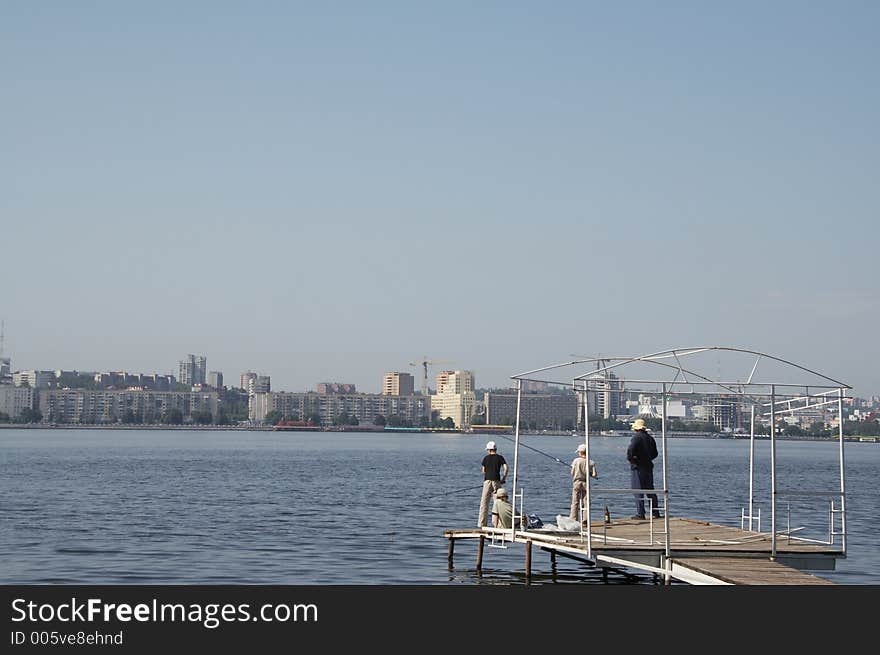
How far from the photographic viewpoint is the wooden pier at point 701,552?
19672mm

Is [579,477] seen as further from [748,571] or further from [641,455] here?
[748,571]

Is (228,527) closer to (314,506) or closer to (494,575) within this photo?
(314,506)

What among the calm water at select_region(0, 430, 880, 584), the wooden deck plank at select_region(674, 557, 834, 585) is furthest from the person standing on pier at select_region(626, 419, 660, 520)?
the wooden deck plank at select_region(674, 557, 834, 585)

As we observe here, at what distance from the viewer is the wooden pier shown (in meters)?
A: 19.7

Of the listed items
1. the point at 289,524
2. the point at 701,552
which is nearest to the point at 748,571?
the point at 701,552

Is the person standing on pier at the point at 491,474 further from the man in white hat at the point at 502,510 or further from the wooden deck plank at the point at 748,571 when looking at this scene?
the wooden deck plank at the point at 748,571

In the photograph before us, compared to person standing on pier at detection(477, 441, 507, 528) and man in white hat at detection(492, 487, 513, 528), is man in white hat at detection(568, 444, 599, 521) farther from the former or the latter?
person standing on pier at detection(477, 441, 507, 528)

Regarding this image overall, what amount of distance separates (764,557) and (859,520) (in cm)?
2350

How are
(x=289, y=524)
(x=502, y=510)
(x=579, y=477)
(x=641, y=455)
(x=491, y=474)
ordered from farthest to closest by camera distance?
(x=289, y=524)
(x=491, y=474)
(x=502, y=510)
(x=641, y=455)
(x=579, y=477)

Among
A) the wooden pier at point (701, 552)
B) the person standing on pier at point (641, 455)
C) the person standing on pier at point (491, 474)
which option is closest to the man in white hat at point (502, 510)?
the person standing on pier at point (491, 474)

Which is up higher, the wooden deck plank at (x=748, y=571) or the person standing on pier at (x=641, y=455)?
the person standing on pier at (x=641, y=455)

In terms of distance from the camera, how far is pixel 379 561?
1188 inches

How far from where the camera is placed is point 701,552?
21734mm
